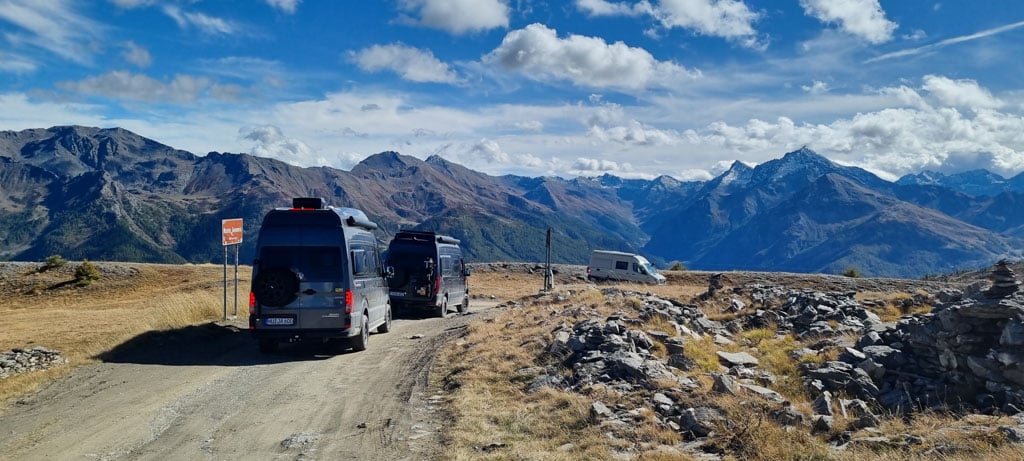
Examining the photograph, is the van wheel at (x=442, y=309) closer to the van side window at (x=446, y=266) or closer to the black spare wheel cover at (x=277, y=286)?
the van side window at (x=446, y=266)

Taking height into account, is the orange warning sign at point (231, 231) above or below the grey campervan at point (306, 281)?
above

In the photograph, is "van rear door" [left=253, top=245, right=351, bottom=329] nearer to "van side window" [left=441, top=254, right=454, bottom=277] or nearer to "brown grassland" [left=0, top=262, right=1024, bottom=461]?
"brown grassland" [left=0, top=262, right=1024, bottom=461]

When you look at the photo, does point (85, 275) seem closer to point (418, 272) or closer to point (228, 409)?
point (418, 272)

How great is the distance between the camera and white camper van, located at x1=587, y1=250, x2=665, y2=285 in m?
44.3

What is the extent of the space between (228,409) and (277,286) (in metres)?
4.88

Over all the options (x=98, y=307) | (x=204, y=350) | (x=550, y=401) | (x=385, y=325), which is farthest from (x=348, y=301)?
(x=98, y=307)

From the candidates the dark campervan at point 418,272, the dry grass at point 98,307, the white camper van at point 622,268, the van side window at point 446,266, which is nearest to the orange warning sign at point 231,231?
the dry grass at point 98,307

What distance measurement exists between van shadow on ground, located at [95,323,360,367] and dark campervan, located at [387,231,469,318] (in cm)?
767

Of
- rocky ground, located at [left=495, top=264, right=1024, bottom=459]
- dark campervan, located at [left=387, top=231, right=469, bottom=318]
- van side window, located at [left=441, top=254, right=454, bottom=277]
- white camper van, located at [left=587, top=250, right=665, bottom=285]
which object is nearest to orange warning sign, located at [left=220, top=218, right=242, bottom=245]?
dark campervan, located at [left=387, top=231, right=469, bottom=318]

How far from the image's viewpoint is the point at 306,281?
13805 millimetres

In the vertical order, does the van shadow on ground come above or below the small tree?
below

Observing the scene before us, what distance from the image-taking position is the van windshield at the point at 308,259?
14008 mm

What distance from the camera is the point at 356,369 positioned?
12.6 m

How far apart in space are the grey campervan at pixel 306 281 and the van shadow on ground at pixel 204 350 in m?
0.50
